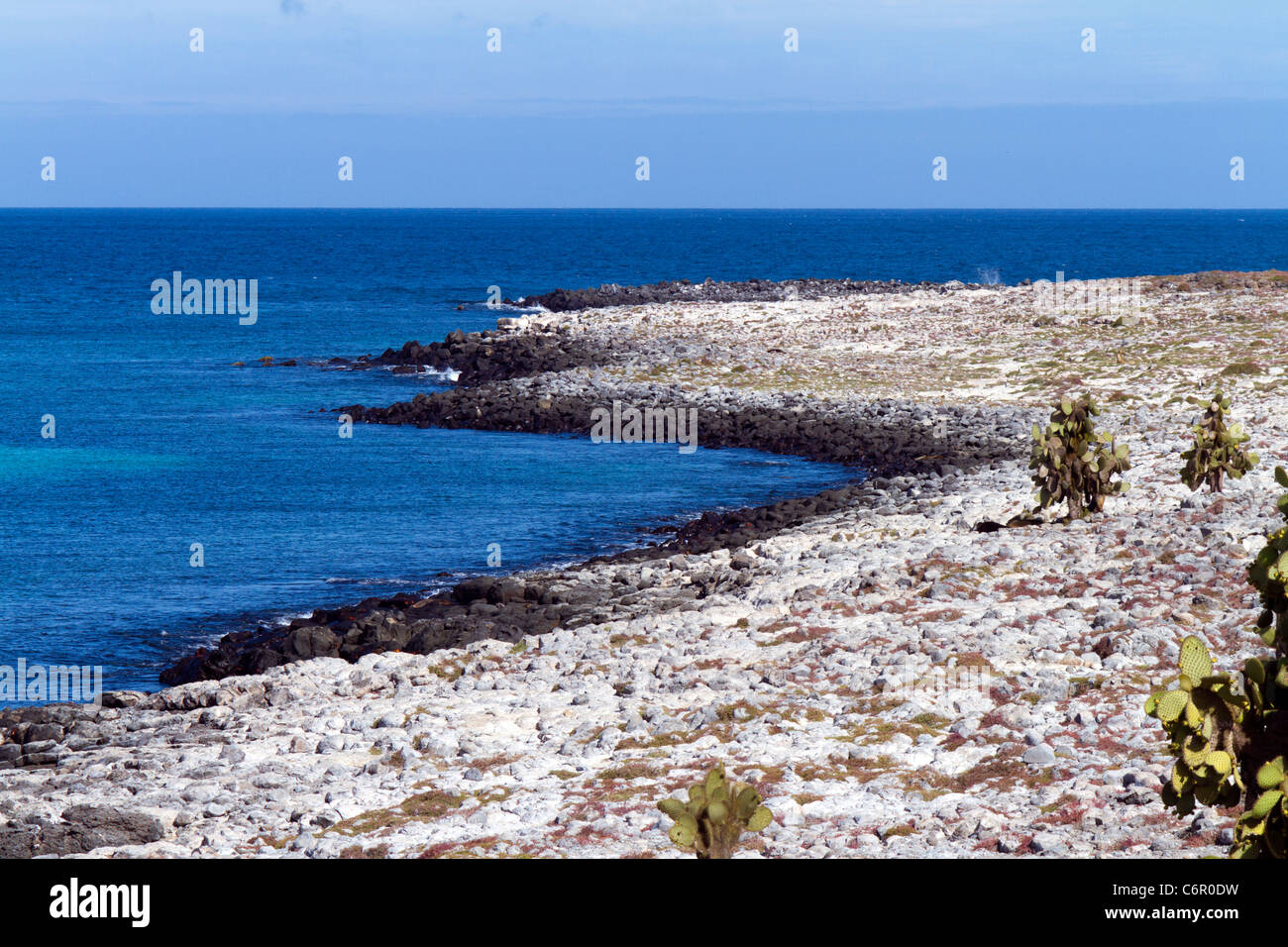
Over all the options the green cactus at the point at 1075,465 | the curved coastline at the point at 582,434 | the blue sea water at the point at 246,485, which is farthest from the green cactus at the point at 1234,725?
the blue sea water at the point at 246,485

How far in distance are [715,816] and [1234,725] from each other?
9.77ft

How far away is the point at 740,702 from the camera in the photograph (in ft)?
38.4

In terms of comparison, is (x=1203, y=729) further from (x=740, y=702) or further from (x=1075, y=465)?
(x=1075, y=465)

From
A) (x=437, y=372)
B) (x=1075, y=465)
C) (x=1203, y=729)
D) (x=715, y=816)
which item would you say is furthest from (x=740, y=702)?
(x=437, y=372)

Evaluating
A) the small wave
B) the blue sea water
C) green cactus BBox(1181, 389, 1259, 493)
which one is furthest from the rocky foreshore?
the small wave

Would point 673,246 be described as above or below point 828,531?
above

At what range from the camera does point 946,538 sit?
1797 cm

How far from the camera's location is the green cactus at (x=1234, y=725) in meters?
6.23

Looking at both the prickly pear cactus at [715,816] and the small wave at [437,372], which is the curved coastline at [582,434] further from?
the prickly pear cactus at [715,816]

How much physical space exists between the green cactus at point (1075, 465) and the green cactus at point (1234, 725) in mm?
11689

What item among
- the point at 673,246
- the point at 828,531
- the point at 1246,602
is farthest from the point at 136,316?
the point at 673,246
